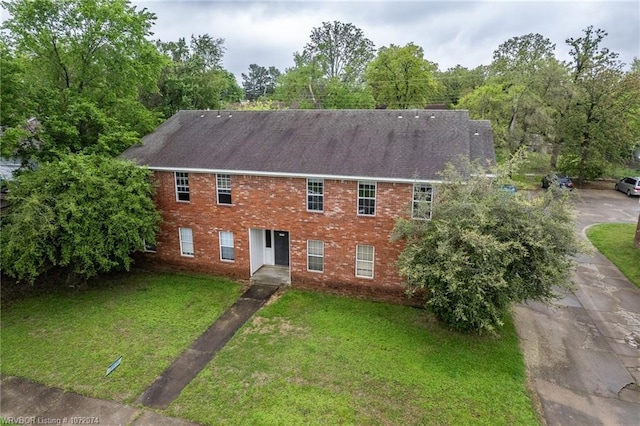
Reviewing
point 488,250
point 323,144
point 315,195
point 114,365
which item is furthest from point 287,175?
point 114,365

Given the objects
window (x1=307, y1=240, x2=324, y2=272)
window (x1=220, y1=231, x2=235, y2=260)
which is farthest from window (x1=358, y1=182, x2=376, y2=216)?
window (x1=220, y1=231, x2=235, y2=260)

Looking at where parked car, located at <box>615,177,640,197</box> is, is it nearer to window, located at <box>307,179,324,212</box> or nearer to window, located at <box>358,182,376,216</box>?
window, located at <box>358,182,376,216</box>

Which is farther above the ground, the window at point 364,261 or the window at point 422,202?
the window at point 422,202

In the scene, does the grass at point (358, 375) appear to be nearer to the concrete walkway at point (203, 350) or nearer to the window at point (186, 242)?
the concrete walkway at point (203, 350)

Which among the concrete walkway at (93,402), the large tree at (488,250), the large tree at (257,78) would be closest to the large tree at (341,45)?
the large tree at (488,250)

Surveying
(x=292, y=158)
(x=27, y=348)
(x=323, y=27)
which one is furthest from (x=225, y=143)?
(x=323, y=27)
